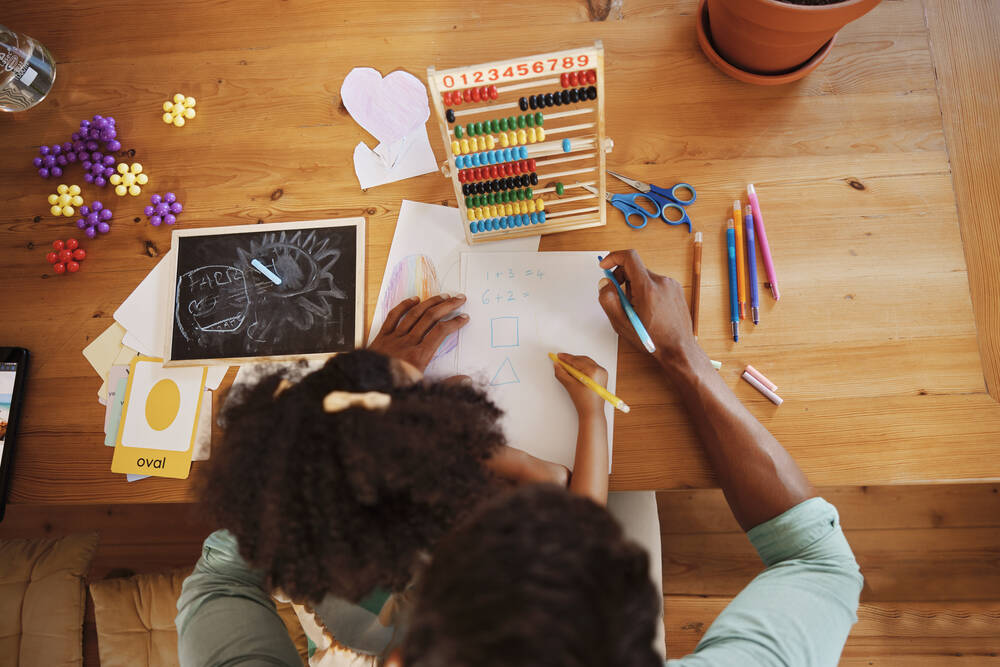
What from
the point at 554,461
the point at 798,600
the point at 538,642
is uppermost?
the point at 538,642

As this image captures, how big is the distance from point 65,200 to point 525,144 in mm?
894

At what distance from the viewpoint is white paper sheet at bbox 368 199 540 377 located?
1.09 meters

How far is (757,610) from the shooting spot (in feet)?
2.59

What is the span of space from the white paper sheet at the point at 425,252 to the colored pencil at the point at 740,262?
338 mm

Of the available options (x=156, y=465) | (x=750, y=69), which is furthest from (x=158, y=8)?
(x=750, y=69)

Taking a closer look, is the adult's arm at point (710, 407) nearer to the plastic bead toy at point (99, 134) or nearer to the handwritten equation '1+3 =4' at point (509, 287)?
the handwritten equation '1+3 =4' at point (509, 287)

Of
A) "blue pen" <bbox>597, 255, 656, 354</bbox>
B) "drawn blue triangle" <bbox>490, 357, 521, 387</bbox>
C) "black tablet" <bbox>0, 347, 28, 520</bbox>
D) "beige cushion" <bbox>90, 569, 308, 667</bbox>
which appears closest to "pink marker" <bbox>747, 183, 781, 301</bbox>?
"blue pen" <bbox>597, 255, 656, 354</bbox>

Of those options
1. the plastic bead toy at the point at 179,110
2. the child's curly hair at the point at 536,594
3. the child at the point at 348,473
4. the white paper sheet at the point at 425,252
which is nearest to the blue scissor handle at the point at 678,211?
the white paper sheet at the point at 425,252

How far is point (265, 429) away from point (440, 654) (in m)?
0.36

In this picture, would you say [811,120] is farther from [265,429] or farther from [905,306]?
[265,429]

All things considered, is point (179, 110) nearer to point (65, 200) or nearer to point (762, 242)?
point (65, 200)

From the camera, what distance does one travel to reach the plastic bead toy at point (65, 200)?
1186 millimetres

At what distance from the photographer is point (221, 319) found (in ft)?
3.67

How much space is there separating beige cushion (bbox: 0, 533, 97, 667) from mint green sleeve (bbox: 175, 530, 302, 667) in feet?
1.77
